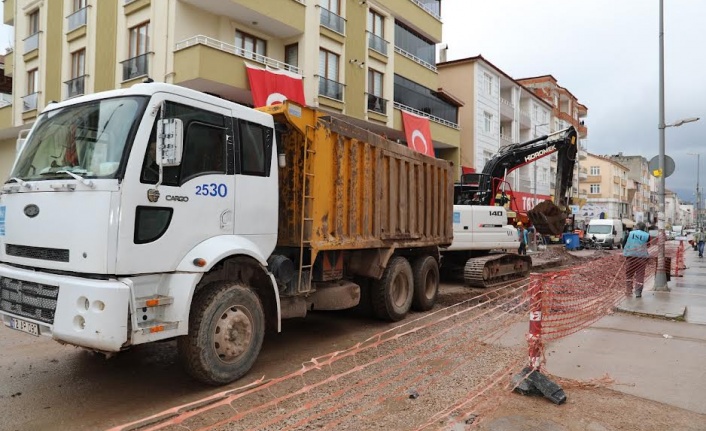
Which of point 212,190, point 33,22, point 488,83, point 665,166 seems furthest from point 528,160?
point 33,22

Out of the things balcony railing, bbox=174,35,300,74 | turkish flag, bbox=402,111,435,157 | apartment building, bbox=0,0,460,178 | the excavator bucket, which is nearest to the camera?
the excavator bucket

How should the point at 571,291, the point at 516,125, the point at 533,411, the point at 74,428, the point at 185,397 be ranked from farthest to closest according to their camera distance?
the point at 516,125, the point at 571,291, the point at 185,397, the point at 533,411, the point at 74,428

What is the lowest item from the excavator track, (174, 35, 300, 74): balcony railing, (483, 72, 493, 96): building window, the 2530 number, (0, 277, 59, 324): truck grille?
the excavator track

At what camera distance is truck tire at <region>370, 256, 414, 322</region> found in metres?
7.80

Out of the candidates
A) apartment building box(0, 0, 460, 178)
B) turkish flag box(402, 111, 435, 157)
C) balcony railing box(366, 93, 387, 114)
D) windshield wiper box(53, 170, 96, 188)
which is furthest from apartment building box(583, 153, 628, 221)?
windshield wiper box(53, 170, 96, 188)

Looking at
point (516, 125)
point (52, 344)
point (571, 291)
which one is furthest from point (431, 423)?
point (516, 125)

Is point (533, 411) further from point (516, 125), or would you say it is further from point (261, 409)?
point (516, 125)

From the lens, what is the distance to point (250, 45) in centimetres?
1834

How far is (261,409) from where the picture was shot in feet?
14.1

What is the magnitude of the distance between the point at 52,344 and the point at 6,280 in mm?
2080

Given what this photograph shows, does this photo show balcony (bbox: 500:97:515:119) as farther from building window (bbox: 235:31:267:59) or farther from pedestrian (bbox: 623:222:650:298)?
pedestrian (bbox: 623:222:650:298)

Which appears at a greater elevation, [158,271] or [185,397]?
[158,271]

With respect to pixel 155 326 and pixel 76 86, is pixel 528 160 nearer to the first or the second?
pixel 155 326

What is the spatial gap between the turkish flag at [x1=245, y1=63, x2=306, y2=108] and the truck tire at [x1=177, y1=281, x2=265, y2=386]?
11446 millimetres
